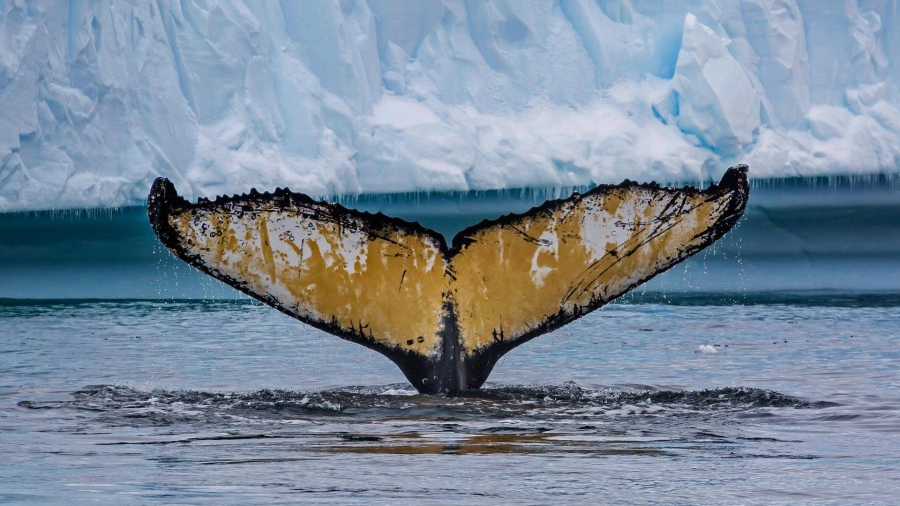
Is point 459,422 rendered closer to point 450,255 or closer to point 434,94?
point 450,255

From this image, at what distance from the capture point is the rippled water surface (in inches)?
133

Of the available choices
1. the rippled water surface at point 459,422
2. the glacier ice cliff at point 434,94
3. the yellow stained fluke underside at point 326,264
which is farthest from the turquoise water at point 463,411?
the glacier ice cliff at point 434,94

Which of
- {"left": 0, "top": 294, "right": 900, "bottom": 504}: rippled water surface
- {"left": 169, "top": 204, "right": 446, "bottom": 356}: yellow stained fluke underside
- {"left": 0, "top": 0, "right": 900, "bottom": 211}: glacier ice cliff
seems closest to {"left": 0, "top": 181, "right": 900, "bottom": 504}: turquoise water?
{"left": 0, "top": 294, "right": 900, "bottom": 504}: rippled water surface

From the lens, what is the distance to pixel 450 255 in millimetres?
4750

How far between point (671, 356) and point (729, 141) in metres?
19.2

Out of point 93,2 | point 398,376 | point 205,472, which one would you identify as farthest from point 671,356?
point 93,2

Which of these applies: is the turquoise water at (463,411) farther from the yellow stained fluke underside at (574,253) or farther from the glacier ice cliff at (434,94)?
the glacier ice cliff at (434,94)

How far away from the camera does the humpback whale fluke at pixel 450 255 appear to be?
15.0 feet

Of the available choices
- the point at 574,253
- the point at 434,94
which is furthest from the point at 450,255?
the point at 434,94

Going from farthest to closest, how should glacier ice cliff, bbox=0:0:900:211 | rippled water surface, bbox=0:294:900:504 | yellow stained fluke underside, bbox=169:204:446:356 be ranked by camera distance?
glacier ice cliff, bbox=0:0:900:211
yellow stained fluke underside, bbox=169:204:446:356
rippled water surface, bbox=0:294:900:504

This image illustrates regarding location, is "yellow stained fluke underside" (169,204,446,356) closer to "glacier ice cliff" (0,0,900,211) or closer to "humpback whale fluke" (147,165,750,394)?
"humpback whale fluke" (147,165,750,394)

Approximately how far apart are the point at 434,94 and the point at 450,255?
22024 millimetres

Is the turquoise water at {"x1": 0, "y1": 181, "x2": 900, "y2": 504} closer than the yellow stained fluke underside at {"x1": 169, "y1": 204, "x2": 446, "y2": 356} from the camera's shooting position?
Yes

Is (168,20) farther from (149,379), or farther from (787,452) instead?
(787,452)
